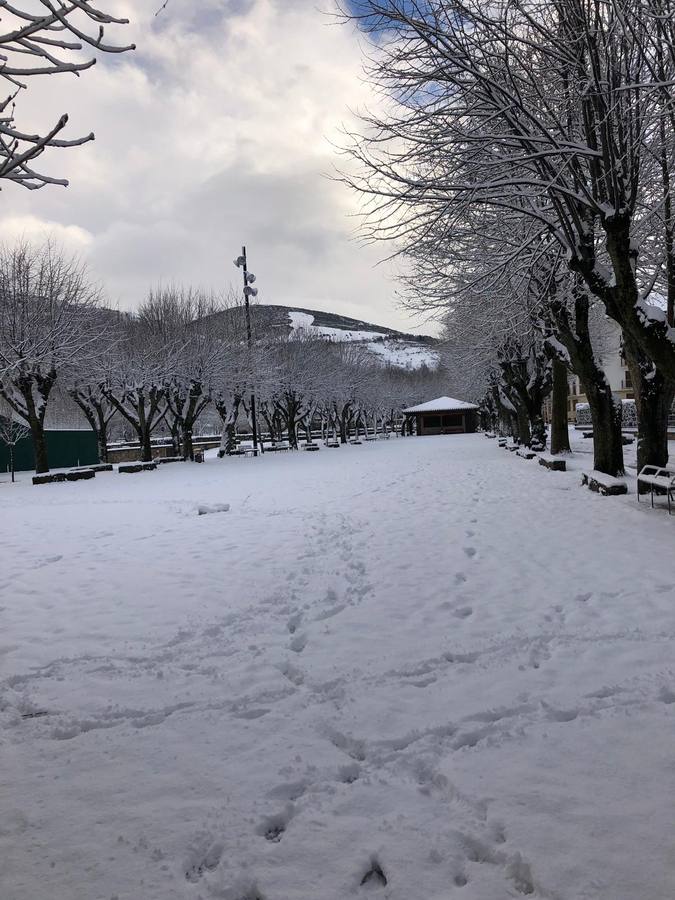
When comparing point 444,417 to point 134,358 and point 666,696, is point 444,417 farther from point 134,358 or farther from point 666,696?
point 666,696

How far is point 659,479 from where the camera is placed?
29.2ft

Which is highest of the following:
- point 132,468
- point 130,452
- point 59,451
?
point 59,451

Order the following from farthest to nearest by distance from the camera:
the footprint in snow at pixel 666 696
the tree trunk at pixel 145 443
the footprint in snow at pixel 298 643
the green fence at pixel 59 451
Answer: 1. the green fence at pixel 59 451
2. the tree trunk at pixel 145 443
3. the footprint in snow at pixel 298 643
4. the footprint in snow at pixel 666 696

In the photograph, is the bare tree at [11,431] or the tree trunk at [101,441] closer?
the bare tree at [11,431]

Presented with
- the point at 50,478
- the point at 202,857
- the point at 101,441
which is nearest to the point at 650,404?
the point at 202,857

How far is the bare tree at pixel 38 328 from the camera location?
1900 centimetres

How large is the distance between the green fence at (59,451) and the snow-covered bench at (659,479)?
25.7m

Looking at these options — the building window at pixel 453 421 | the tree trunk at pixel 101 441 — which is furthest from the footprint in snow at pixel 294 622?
the building window at pixel 453 421

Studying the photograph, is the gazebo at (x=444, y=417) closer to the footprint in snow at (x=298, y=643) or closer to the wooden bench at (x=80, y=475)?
the wooden bench at (x=80, y=475)

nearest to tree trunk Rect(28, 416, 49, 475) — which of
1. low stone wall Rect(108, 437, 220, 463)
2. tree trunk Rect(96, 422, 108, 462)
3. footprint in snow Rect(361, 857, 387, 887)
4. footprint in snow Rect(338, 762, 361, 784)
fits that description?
tree trunk Rect(96, 422, 108, 462)

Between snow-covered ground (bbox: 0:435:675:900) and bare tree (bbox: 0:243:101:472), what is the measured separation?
46.6 feet

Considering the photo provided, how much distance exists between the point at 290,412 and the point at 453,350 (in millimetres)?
14867

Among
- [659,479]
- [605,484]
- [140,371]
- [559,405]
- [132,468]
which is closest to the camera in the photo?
[659,479]

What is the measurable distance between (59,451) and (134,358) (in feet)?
22.8
